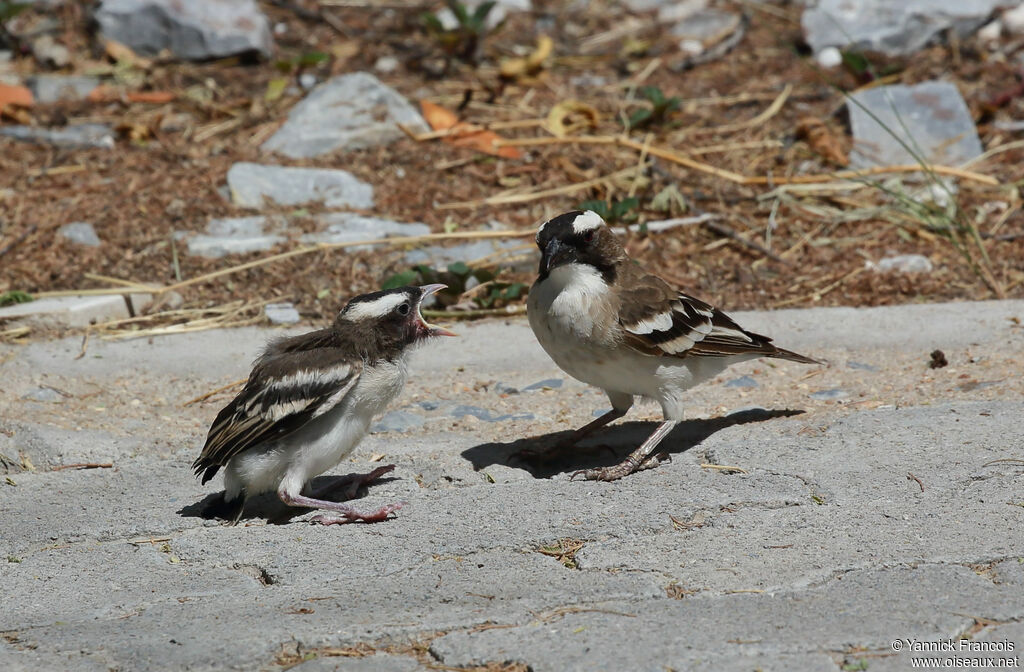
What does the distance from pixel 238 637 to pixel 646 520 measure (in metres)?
1.67

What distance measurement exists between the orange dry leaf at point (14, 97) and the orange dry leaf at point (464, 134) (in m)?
3.58

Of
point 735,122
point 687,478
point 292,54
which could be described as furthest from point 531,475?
point 292,54

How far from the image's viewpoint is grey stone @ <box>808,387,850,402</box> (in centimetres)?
626

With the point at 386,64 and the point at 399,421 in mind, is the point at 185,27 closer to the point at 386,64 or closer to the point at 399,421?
the point at 386,64

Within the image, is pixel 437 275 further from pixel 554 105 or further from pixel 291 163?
pixel 554 105

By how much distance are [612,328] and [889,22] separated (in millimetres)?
7500

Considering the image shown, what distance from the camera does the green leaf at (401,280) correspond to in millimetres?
7637

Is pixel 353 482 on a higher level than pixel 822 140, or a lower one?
lower

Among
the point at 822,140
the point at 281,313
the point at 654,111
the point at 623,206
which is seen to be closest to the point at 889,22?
the point at 822,140

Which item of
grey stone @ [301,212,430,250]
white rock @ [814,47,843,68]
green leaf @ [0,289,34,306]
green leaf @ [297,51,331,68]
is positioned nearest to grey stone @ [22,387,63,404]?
green leaf @ [0,289,34,306]

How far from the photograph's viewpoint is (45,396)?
6.53m

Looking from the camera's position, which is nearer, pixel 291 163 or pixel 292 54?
pixel 291 163

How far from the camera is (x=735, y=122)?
34.7 feet

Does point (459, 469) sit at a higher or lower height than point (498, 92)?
lower
